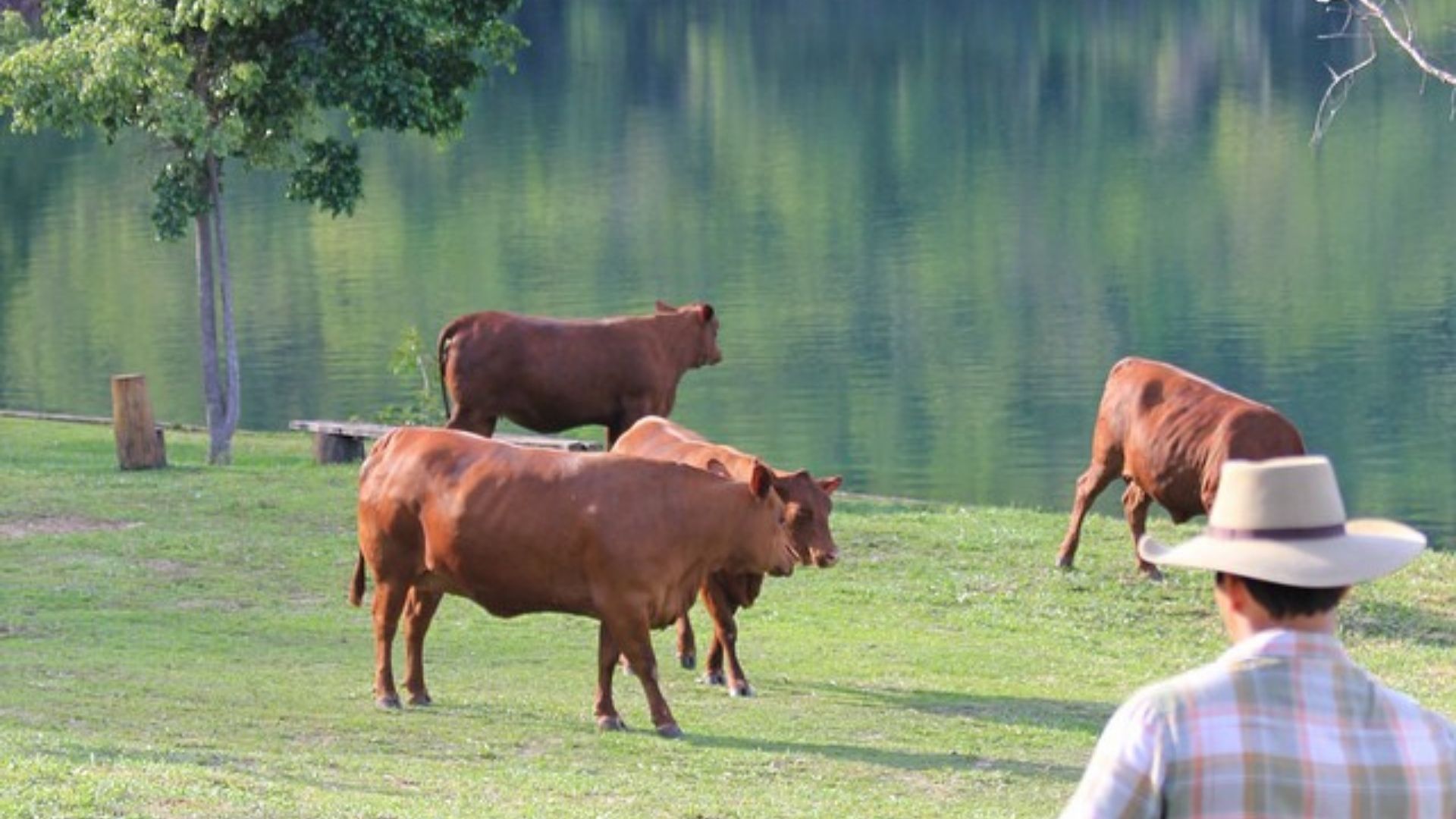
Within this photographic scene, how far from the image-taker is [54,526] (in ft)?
58.1

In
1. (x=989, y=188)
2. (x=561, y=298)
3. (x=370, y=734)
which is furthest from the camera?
(x=989, y=188)

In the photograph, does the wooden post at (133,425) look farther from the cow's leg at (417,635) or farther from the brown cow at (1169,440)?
the cow's leg at (417,635)

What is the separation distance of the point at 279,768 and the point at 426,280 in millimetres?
35255

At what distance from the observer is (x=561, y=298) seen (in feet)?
133

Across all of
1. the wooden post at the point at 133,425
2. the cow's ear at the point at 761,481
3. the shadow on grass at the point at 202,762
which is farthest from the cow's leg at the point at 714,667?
the wooden post at the point at 133,425

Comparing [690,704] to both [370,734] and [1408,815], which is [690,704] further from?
[1408,815]

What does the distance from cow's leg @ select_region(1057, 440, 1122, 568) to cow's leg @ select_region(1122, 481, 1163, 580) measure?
19 cm

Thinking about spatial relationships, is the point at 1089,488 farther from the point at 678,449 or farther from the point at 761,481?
the point at 761,481

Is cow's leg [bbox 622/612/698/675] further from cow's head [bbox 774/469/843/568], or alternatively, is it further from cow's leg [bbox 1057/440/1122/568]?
cow's leg [bbox 1057/440/1122/568]

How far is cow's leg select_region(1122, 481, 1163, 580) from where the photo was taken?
17.0 m

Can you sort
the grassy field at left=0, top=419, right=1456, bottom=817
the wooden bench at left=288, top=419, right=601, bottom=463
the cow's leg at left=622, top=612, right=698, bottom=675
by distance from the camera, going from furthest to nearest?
1. the wooden bench at left=288, top=419, right=601, bottom=463
2. the cow's leg at left=622, top=612, right=698, bottom=675
3. the grassy field at left=0, top=419, right=1456, bottom=817

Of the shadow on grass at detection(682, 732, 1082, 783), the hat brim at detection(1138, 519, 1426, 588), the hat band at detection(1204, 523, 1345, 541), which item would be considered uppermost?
the hat band at detection(1204, 523, 1345, 541)

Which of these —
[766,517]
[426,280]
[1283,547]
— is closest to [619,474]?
[766,517]

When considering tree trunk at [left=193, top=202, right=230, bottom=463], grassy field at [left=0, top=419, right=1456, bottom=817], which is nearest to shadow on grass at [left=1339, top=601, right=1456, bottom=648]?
grassy field at [left=0, top=419, right=1456, bottom=817]
